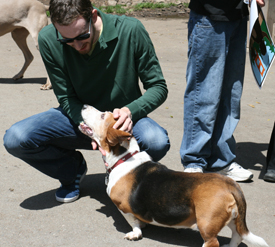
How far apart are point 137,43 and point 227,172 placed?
1598mm

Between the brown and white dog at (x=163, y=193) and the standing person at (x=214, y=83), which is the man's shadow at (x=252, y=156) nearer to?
the standing person at (x=214, y=83)

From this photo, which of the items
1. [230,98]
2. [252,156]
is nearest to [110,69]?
[230,98]

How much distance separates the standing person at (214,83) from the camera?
141 inches

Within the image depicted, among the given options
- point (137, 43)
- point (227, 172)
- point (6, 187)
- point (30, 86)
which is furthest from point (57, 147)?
point (30, 86)

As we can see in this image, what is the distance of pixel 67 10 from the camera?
287 cm

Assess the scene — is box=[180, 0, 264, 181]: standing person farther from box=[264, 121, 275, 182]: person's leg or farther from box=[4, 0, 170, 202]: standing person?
box=[4, 0, 170, 202]: standing person

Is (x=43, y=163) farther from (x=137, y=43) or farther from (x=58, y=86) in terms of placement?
(x=137, y=43)

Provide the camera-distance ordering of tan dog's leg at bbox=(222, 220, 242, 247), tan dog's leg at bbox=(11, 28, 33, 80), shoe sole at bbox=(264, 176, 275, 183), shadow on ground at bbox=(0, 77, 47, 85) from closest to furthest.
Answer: tan dog's leg at bbox=(222, 220, 242, 247) → shoe sole at bbox=(264, 176, 275, 183) → shadow on ground at bbox=(0, 77, 47, 85) → tan dog's leg at bbox=(11, 28, 33, 80)

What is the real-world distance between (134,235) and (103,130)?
809mm

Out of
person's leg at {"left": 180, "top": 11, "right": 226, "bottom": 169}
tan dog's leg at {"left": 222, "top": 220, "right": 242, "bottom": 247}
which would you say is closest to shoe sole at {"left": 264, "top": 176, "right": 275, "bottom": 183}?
person's leg at {"left": 180, "top": 11, "right": 226, "bottom": 169}

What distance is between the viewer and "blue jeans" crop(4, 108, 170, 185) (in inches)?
129

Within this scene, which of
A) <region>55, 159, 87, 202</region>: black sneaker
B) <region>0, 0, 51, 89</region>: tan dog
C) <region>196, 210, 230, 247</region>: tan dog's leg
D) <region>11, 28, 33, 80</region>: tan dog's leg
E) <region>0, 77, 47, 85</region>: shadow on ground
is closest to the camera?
<region>196, 210, 230, 247</region>: tan dog's leg

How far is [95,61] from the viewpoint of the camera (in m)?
3.26

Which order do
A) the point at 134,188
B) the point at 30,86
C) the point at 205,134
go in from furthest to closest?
the point at 30,86 → the point at 205,134 → the point at 134,188
